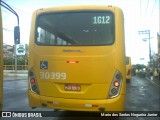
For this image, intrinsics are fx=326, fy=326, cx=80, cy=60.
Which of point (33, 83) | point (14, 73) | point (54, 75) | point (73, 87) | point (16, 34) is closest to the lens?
point (16, 34)

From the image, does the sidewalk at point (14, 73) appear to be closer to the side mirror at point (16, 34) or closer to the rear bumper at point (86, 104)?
the rear bumper at point (86, 104)

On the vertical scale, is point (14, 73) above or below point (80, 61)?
below

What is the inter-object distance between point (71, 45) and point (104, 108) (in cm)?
163

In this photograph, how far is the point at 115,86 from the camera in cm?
743

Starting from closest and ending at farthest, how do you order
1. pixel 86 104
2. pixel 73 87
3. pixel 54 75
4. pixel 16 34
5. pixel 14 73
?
pixel 16 34 → pixel 86 104 → pixel 73 87 → pixel 54 75 → pixel 14 73

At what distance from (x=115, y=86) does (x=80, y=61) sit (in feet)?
3.22

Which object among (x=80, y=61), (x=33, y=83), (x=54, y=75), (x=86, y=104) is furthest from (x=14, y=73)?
(x=86, y=104)

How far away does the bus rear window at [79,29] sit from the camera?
299 inches

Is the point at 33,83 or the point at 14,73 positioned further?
the point at 14,73

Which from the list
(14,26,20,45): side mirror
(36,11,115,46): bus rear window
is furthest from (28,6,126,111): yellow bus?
(14,26,20,45): side mirror

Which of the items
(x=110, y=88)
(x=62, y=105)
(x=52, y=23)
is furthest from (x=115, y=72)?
(x=52, y=23)

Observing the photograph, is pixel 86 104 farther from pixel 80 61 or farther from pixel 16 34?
pixel 16 34

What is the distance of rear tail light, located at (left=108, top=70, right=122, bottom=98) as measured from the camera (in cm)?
739

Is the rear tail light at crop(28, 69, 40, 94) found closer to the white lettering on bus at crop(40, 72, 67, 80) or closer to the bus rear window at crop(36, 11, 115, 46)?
the white lettering on bus at crop(40, 72, 67, 80)
